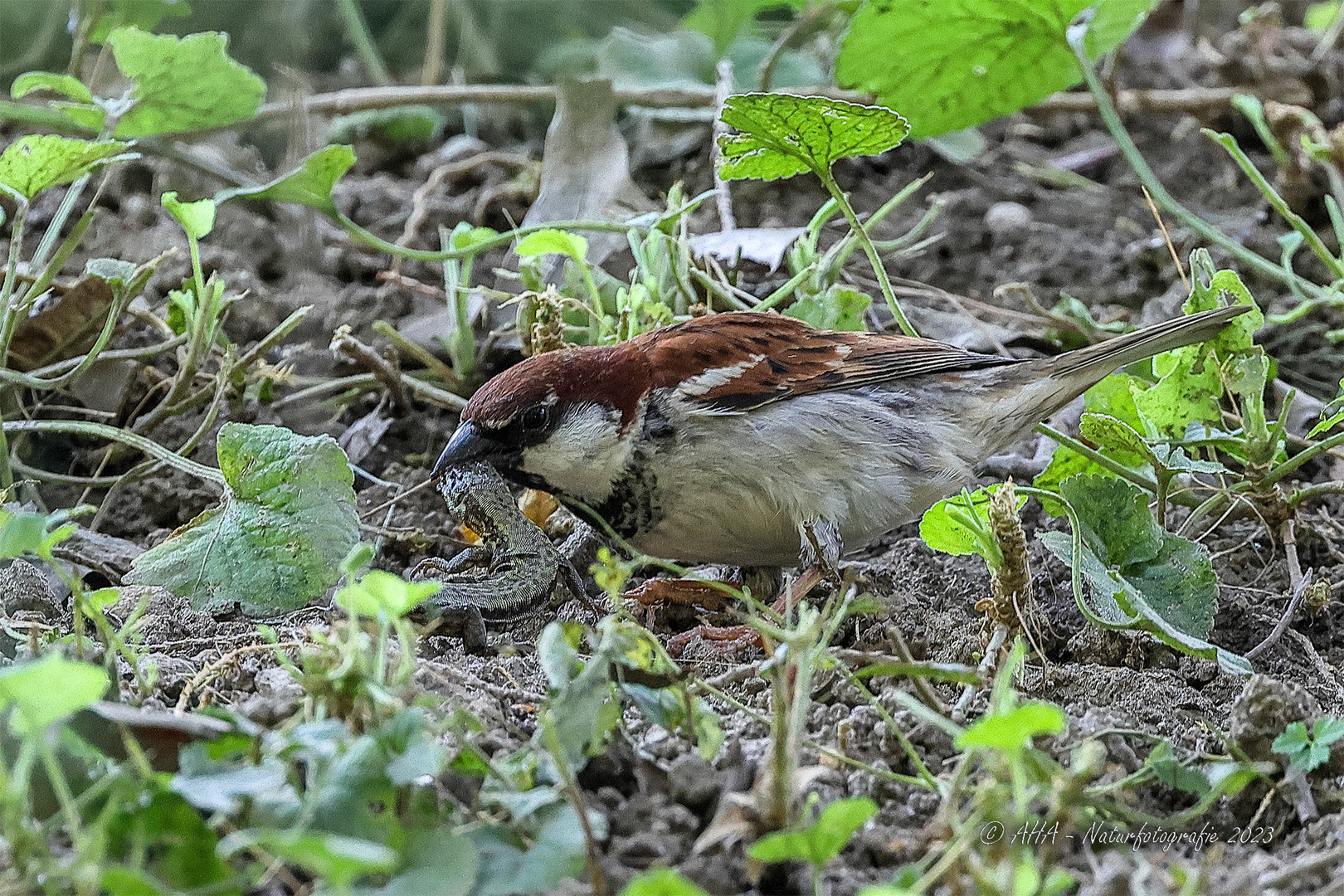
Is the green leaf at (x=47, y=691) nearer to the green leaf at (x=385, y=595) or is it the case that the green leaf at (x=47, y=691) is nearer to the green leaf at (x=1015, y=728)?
the green leaf at (x=385, y=595)

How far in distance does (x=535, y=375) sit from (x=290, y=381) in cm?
83

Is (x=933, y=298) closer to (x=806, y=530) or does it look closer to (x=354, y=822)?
(x=806, y=530)

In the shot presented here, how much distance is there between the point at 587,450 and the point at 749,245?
1104mm

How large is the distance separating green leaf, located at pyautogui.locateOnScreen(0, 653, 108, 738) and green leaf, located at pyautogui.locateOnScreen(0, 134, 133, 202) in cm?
158

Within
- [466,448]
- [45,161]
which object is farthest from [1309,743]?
[45,161]

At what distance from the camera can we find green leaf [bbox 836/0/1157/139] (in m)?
3.70

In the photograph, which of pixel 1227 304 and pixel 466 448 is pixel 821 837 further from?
pixel 1227 304

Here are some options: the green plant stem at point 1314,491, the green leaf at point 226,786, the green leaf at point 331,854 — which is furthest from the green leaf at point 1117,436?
the green leaf at point 331,854

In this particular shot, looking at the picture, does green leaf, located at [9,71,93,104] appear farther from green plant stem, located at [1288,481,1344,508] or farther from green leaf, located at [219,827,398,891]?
green plant stem, located at [1288,481,1344,508]

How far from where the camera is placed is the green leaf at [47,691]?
1410mm

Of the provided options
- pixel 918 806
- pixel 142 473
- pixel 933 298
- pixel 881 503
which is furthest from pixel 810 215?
pixel 918 806

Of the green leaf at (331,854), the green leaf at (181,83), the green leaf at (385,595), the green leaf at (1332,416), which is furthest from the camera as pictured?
the green leaf at (181,83)

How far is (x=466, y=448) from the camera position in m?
2.94

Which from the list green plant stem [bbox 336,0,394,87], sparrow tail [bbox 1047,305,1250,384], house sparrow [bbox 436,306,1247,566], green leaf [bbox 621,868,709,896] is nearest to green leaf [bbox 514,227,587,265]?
house sparrow [bbox 436,306,1247,566]
